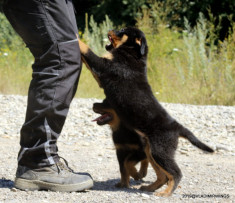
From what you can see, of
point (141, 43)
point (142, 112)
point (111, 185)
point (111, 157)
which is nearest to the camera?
point (142, 112)

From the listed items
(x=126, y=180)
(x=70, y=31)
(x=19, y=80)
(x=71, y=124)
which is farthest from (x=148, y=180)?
(x=19, y=80)

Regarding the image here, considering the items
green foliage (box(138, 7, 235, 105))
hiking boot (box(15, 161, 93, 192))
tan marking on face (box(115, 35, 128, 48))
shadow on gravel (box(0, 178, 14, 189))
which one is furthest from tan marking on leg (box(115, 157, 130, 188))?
green foliage (box(138, 7, 235, 105))

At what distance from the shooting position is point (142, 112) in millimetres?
3746

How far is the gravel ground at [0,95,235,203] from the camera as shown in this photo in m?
3.48

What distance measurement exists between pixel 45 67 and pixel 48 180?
3.04ft

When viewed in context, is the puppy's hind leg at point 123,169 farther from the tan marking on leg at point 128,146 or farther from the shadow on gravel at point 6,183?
the shadow on gravel at point 6,183

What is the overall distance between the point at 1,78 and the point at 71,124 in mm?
3572

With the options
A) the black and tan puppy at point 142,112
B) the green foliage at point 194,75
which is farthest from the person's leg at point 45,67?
the green foliage at point 194,75

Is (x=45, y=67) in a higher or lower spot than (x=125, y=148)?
higher

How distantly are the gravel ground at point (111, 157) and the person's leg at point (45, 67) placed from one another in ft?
1.42

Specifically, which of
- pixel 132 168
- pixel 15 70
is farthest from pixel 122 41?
pixel 15 70

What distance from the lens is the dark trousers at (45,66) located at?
10.8 feet

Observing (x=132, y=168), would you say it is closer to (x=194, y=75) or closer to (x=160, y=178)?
(x=160, y=178)

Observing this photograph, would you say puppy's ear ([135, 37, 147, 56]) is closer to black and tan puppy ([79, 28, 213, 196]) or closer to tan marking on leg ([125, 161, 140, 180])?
black and tan puppy ([79, 28, 213, 196])
